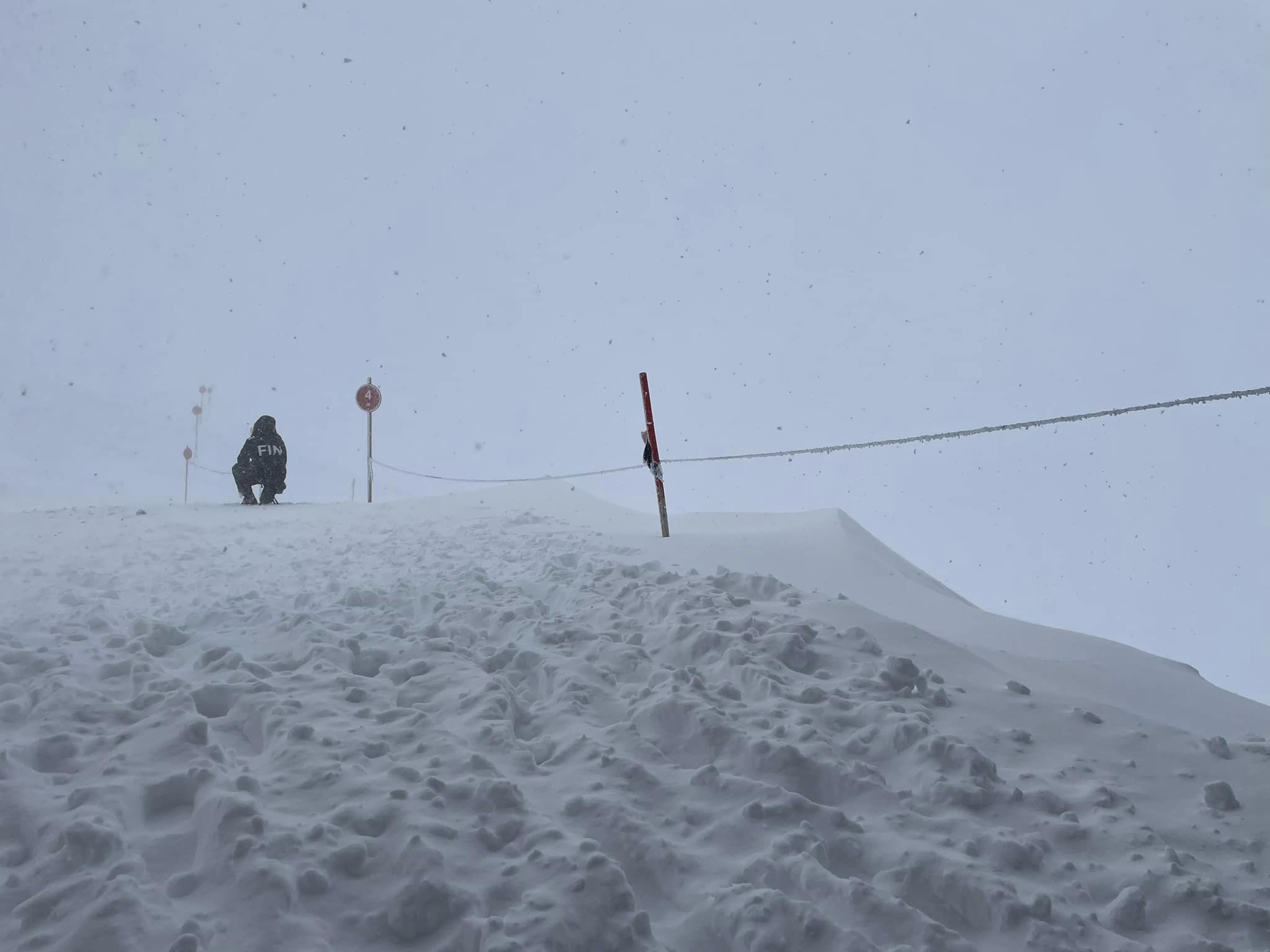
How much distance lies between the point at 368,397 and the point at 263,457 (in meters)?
2.13

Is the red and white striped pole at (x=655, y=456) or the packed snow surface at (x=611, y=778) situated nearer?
the packed snow surface at (x=611, y=778)

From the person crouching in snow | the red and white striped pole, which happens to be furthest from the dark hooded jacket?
the red and white striped pole

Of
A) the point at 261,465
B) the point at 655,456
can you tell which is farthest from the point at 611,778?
the point at 261,465

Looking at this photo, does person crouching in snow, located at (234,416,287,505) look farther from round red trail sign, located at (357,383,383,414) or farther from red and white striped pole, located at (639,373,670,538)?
red and white striped pole, located at (639,373,670,538)

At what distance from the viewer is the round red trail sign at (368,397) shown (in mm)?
14766

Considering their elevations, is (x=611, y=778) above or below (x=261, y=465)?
below

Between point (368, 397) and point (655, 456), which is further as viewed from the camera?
point (368, 397)

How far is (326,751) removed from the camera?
124 inches

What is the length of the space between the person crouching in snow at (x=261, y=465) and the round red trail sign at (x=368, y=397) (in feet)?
5.36

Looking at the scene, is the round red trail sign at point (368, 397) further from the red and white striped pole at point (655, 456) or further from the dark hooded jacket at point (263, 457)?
the red and white striped pole at point (655, 456)

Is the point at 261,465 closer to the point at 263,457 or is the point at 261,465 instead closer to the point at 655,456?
the point at 263,457

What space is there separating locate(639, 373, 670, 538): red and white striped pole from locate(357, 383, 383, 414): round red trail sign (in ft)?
27.6

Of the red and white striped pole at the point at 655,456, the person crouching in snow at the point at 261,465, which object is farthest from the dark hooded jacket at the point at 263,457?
the red and white striped pole at the point at 655,456

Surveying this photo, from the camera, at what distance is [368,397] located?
14844 mm
